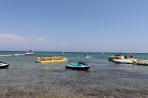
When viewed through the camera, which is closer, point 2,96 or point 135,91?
point 2,96

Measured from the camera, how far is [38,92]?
2111 cm

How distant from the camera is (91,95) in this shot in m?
20.2

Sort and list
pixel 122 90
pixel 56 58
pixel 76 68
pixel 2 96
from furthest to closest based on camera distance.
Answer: pixel 56 58 < pixel 76 68 < pixel 122 90 < pixel 2 96

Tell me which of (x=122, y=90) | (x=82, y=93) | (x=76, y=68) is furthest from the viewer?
(x=76, y=68)

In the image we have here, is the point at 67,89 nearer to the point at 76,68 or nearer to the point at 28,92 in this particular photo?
the point at 28,92

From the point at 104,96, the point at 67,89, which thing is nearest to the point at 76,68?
the point at 67,89

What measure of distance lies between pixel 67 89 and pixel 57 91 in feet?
5.30

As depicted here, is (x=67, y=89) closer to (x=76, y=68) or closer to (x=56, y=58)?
(x=76, y=68)

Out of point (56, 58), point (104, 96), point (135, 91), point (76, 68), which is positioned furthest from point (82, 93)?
point (56, 58)

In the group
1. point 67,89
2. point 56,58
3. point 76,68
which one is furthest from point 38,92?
point 56,58

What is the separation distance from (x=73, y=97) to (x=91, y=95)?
2097mm

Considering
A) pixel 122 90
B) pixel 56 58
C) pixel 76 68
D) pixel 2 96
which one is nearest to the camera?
pixel 2 96

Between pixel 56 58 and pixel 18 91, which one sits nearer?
pixel 18 91

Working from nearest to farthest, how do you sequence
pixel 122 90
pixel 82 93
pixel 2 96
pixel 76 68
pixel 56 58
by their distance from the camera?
pixel 2 96 < pixel 82 93 < pixel 122 90 < pixel 76 68 < pixel 56 58
